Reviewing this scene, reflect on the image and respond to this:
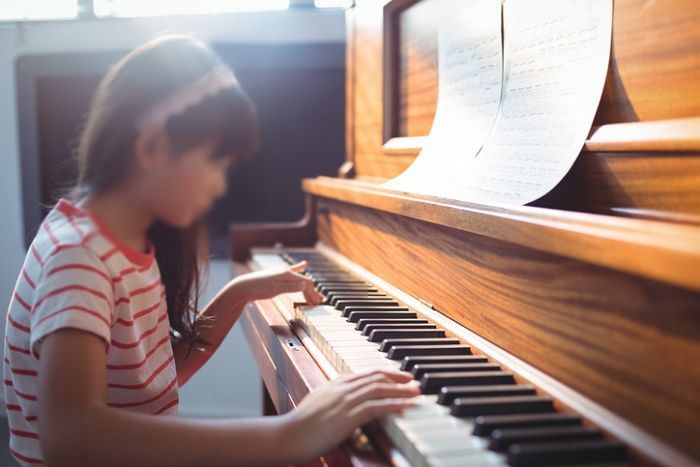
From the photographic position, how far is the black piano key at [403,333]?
3.93 ft

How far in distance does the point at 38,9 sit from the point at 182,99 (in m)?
2.72

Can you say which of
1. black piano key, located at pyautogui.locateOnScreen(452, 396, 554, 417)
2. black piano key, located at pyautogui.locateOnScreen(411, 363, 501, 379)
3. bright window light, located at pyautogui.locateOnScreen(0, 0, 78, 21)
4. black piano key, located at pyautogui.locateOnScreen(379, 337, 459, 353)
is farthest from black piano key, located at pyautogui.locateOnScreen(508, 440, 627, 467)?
bright window light, located at pyautogui.locateOnScreen(0, 0, 78, 21)

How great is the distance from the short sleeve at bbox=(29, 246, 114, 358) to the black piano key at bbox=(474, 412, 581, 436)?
428 mm

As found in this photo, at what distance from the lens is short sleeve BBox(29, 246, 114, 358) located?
2.75ft

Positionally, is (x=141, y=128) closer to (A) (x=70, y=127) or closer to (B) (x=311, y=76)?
(B) (x=311, y=76)

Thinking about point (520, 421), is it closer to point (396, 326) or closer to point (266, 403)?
point (396, 326)

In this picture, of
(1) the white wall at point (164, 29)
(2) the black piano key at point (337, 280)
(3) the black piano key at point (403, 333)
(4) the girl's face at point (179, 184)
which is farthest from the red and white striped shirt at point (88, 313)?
(1) the white wall at point (164, 29)

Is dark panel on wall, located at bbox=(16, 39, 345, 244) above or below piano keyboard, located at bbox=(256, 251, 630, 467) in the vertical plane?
above

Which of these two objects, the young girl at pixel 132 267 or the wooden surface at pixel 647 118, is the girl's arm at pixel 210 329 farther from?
the wooden surface at pixel 647 118

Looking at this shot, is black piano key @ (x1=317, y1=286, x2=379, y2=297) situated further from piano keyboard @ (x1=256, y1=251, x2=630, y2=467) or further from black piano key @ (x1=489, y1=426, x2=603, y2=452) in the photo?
black piano key @ (x1=489, y1=426, x2=603, y2=452)

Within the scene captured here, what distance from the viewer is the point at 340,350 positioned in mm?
1146

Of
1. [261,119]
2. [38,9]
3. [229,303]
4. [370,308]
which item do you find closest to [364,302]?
[370,308]

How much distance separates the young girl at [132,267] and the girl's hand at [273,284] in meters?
0.51

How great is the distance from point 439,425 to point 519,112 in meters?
0.65
